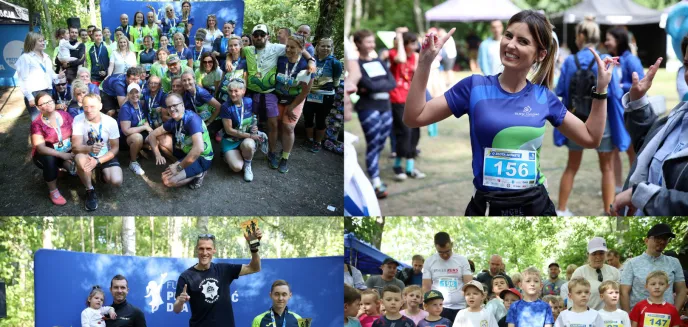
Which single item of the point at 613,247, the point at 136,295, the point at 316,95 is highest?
the point at 316,95

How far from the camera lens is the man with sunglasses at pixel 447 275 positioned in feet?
14.3

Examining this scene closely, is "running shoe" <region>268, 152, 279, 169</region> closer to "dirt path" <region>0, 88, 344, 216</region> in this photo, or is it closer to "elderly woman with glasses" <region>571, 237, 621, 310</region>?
"dirt path" <region>0, 88, 344, 216</region>

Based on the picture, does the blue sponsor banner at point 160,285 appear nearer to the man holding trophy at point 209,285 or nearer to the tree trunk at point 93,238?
the tree trunk at point 93,238

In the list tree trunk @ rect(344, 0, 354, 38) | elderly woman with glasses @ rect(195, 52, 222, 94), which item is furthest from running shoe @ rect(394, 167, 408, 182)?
elderly woman with glasses @ rect(195, 52, 222, 94)

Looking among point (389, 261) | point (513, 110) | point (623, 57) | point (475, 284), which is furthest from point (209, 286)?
point (623, 57)

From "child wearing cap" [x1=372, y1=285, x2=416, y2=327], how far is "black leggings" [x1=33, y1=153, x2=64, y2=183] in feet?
6.68

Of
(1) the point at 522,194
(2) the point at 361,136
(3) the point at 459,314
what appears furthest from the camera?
(2) the point at 361,136

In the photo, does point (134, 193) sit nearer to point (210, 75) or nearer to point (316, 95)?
point (210, 75)

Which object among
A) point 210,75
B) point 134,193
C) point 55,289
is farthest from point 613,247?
point 55,289

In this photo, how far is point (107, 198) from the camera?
4.38 metres

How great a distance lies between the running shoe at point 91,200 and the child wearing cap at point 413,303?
6.19 feet

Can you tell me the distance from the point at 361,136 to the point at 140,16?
3728 millimetres

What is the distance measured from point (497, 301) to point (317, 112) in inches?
61.3

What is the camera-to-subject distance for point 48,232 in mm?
4438
